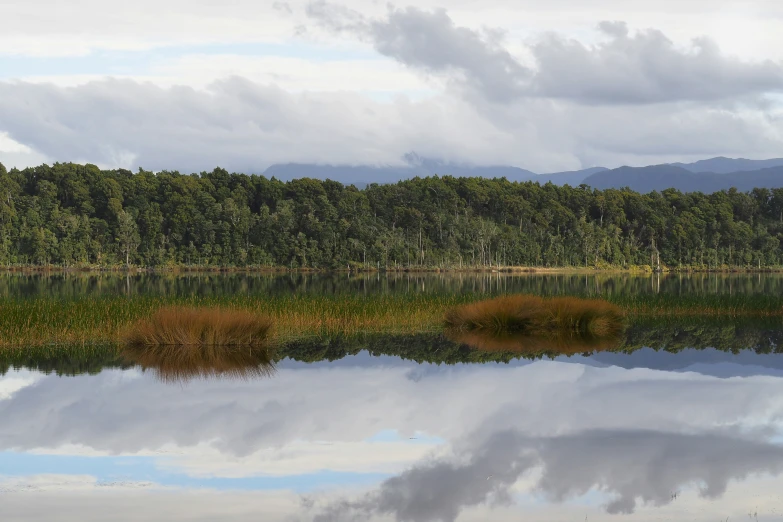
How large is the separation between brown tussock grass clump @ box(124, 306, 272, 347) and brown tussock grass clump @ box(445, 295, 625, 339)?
8.35 meters

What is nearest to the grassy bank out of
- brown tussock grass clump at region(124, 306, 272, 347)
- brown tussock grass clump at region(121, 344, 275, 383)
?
brown tussock grass clump at region(124, 306, 272, 347)

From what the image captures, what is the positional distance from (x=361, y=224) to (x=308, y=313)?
101m


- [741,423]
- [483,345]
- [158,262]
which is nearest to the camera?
[741,423]

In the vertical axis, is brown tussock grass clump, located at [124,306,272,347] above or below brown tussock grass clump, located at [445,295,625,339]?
above

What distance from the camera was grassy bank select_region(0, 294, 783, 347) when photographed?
2633cm

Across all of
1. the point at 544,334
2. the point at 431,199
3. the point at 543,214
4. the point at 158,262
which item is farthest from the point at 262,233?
the point at 544,334

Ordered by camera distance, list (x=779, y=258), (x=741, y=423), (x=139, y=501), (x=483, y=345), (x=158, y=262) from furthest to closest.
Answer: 1. (x=779, y=258)
2. (x=158, y=262)
3. (x=483, y=345)
4. (x=741, y=423)
5. (x=139, y=501)

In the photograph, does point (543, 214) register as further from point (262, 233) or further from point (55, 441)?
point (55, 441)

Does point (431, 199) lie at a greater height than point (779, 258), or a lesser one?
greater

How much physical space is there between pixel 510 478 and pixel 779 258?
153m

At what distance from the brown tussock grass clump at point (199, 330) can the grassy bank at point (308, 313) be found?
54.2 inches

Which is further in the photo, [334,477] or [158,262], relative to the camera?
[158,262]

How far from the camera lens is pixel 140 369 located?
2119 centimetres

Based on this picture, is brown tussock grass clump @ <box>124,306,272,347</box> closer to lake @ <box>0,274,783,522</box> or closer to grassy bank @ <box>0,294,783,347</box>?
grassy bank @ <box>0,294,783,347</box>
